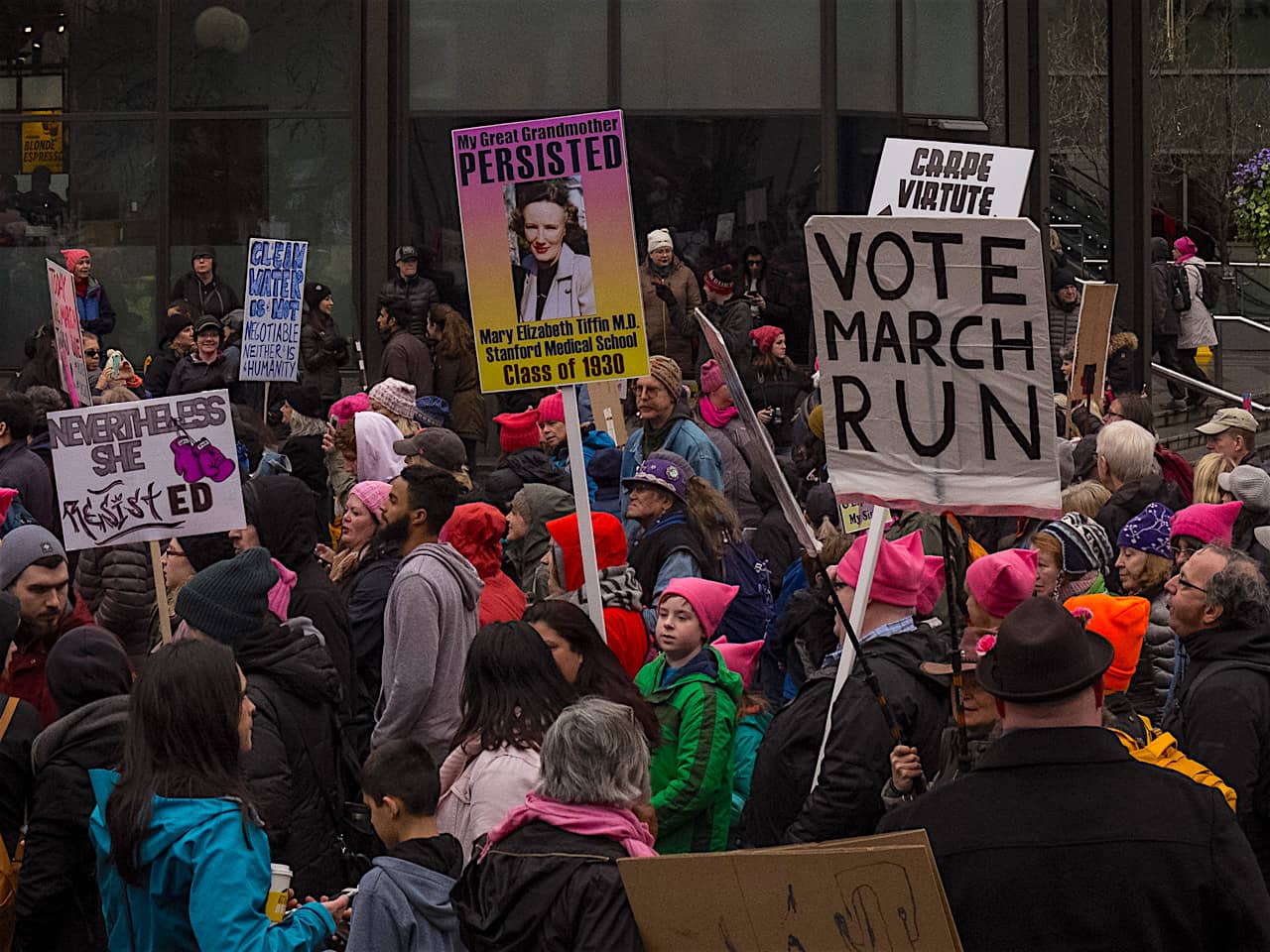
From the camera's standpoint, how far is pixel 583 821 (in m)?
4.43

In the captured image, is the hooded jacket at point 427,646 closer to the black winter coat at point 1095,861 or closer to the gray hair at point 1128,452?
the black winter coat at point 1095,861

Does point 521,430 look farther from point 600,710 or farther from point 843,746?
point 600,710

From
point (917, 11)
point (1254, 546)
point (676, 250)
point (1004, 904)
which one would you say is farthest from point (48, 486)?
point (917, 11)

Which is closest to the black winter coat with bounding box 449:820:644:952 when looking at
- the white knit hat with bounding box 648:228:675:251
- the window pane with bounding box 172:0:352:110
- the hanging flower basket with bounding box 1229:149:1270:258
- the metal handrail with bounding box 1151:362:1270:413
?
the white knit hat with bounding box 648:228:675:251

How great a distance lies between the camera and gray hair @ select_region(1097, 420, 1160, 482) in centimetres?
987

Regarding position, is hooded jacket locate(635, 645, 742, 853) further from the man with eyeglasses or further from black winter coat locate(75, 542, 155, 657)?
black winter coat locate(75, 542, 155, 657)

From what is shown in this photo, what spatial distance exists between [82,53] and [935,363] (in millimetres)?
16663

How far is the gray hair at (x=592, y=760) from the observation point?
4465 mm

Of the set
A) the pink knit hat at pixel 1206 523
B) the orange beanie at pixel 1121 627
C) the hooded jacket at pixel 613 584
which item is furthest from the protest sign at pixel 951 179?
the orange beanie at pixel 1121 627

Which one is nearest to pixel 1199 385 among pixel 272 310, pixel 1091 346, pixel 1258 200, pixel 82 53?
pixel 1258 200

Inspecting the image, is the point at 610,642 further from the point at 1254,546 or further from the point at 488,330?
the point at 1254,546

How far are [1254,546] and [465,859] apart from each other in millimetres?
5074

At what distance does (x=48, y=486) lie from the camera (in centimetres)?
968

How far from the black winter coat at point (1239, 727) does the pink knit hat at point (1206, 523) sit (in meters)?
1.61
